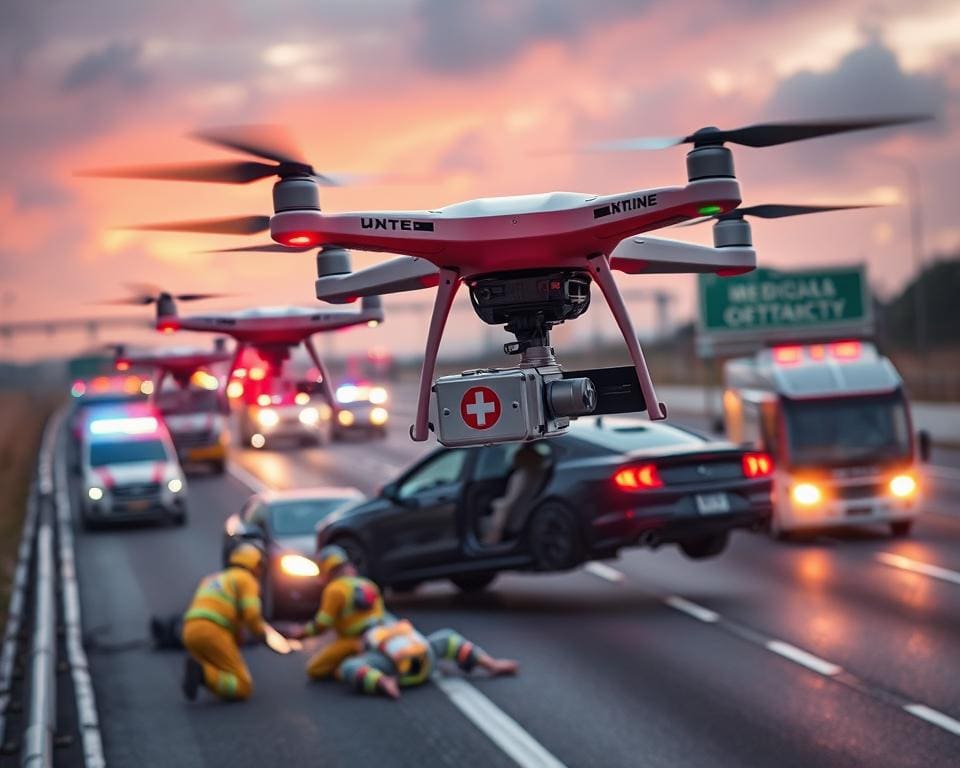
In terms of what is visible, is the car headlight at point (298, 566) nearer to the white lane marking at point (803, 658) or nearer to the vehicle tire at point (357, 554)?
the vehicle tire at point (357, 554)

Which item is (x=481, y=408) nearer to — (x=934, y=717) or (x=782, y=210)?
(x=782, y=210)

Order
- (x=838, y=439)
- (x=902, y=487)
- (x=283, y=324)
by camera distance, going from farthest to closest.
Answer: (x=838, y=439)
(x=902, y=487)
(x=283, y=324)

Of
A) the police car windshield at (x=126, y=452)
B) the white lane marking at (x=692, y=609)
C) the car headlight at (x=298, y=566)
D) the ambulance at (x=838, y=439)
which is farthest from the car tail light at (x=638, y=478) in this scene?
the police car windshield at (x=126, y=452)

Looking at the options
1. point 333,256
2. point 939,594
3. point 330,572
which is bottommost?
point 939,594

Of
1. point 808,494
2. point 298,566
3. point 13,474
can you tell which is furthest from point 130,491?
point 13,474

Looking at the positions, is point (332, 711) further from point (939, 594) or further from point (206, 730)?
point (939, 594)

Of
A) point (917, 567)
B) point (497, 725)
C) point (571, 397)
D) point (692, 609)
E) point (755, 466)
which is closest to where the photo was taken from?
point (571, 397)

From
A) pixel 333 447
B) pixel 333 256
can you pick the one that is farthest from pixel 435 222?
pixel 333 447
